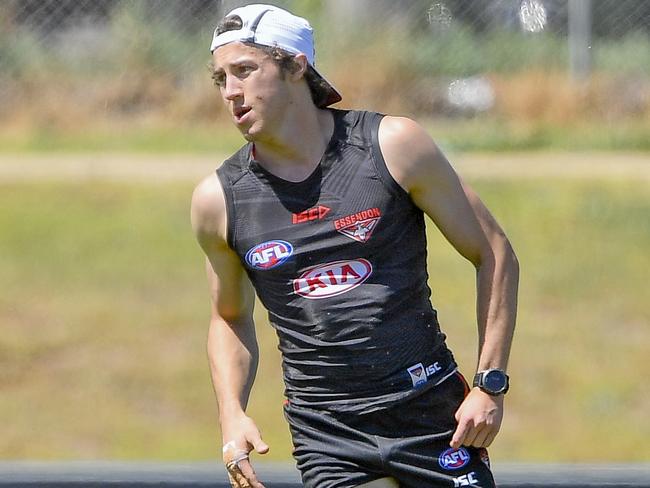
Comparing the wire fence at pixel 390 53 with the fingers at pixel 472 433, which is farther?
the wire fence at pixel 390 53

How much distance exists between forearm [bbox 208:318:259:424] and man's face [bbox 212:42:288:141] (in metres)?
0.56

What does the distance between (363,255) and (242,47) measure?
558 millimetres

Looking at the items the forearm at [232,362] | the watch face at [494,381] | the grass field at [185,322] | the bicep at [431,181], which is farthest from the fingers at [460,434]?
the grass field at [185,322]

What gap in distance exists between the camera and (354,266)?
322 centimetres

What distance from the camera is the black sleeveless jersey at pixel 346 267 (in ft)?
10.5

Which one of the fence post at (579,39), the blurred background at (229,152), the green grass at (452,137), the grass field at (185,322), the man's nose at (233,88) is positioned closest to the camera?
the man's nose at (233,88)

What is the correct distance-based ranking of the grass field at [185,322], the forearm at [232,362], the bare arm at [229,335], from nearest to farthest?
the bare arm at [229,335] < the forearm at [232,362] < the grass field at [185,322]

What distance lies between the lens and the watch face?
3.20m

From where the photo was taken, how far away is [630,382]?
7.98 metres

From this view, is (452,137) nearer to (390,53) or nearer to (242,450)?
(390,53)

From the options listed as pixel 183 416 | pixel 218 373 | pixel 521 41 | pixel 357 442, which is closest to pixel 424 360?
pixel 357 442

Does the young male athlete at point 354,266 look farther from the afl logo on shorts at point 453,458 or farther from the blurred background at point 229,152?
the blurred background at point 229,152

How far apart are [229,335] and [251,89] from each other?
678 mm

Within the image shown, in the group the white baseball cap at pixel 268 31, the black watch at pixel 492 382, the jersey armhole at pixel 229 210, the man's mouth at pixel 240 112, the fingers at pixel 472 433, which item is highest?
the white baseball cap at pixel 268 31
